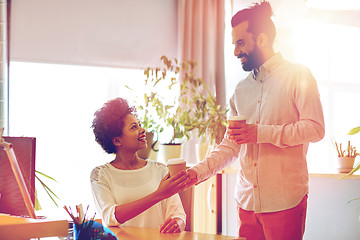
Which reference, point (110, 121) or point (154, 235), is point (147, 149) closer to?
point (110, 121)

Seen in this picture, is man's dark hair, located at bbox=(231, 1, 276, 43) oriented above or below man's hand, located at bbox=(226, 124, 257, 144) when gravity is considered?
above

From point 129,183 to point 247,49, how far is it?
0.87 m

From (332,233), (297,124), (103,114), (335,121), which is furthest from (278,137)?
(335,121)

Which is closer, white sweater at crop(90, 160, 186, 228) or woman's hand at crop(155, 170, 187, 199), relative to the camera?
woman's hand at crop(155, 170, 187, 199)

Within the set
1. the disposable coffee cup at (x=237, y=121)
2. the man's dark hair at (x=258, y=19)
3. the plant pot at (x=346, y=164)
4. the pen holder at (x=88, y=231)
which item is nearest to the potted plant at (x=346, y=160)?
the plant pot at (x=346, y=164)

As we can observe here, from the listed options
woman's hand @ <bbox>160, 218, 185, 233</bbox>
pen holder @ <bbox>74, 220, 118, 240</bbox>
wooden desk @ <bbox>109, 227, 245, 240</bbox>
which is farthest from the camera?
woman's hand @ <bbox>160, 218, 185, 233</bbox>

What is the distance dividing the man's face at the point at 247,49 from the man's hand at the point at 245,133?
0.36 m

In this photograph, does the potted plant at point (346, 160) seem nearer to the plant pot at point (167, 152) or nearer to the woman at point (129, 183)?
the plant pot at point (167, 152)

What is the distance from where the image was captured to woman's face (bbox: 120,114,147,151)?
225cm

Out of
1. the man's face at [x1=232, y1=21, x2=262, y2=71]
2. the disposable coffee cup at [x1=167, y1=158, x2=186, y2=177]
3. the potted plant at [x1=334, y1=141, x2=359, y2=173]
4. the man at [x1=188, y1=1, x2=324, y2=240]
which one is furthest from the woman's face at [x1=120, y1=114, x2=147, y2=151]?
the potted plant at [x1=334, y1=141, x2=359, y2=173]

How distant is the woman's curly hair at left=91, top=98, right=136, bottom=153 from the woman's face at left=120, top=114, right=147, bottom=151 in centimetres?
2

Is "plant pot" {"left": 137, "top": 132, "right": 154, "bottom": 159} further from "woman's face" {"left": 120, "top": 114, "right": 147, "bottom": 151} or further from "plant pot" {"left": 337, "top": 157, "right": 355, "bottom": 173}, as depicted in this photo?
"plant pot" {"left": 337, "top": 157, "right": 355, "bottom": 173}

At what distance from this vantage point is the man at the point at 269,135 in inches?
81.7

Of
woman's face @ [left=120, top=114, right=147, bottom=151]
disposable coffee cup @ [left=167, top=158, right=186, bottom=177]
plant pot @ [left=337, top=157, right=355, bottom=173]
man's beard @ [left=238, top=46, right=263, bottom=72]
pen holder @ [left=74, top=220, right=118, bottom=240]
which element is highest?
man's beard @ [left=238, top=46, right=263, bottom=72]
